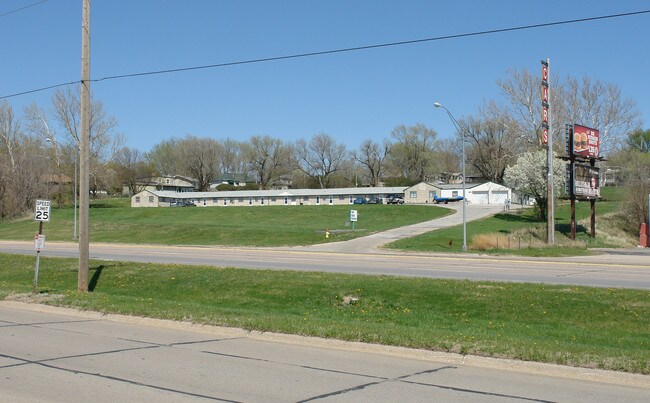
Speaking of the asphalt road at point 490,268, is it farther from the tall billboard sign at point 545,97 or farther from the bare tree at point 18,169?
the bare tree at point 18,169

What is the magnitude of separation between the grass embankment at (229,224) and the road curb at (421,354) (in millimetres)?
33600

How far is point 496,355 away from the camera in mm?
9359

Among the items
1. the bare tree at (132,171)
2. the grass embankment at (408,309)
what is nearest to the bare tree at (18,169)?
the bare tree at (132,171)

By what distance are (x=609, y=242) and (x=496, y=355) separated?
38.7 m

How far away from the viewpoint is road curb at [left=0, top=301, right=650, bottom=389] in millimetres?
8289

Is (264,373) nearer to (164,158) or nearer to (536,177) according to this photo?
(536,177)

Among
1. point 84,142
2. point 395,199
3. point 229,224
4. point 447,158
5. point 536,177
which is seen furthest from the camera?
point 447,158

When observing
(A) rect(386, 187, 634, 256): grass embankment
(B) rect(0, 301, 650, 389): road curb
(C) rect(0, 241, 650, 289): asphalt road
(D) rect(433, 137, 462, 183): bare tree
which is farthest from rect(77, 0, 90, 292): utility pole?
(D) rect(433, 137, 462, 183): bare tree

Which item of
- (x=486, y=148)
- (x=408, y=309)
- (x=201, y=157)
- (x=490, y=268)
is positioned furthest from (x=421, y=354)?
(x=201, y=157)

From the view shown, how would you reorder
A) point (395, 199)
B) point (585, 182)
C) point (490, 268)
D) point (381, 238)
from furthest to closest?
1. point (395, 199)
2. point (381, 238)
3. point (585, 182)
4. point (490, 268)

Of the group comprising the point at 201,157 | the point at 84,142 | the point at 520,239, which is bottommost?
the point at 520,239

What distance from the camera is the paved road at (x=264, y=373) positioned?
7.27m

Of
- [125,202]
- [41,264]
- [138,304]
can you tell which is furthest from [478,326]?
[125,202]

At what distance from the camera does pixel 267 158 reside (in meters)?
148
